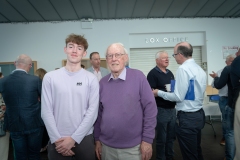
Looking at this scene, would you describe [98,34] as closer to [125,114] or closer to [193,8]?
[193,8]

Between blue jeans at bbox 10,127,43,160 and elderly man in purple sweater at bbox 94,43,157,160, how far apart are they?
983mm

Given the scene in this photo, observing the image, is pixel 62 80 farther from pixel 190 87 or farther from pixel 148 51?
pixel 148 51

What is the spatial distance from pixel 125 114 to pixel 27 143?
1.42 metres

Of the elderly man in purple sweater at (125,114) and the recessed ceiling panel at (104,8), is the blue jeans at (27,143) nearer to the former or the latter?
the elderly man in purple sweater at (125,114)

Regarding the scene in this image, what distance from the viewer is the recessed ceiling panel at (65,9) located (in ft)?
13.8

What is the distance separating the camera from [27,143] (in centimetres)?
206

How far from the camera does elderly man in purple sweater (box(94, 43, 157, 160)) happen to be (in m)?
1.42

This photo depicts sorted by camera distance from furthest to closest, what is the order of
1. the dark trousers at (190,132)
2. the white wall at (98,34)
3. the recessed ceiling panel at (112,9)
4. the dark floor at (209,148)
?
the white wall at (98,34)
the recessed ceiling panel at (112,9)
the dark floor at (209,148)
the dark trousers at (190,132)

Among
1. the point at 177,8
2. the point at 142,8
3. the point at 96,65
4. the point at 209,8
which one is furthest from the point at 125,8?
the point at 209,8

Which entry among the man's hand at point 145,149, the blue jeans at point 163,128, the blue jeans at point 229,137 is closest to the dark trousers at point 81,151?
the man's hand at point 145,149

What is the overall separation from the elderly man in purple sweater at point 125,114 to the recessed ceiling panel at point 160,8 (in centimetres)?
361

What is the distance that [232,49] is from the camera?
5.72 metres

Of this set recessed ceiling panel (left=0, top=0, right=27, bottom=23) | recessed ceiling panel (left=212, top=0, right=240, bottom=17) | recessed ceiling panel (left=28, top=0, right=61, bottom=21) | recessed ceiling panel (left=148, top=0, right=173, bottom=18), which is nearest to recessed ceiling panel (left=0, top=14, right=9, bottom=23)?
recessed ceiling panel (left=0, top=0, right=27, bottom=23)

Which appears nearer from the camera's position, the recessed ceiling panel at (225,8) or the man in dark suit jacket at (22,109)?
the man in dark suit jacket at (22,109)
